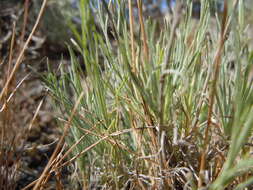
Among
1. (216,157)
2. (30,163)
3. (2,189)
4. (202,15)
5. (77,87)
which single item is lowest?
(30,163)

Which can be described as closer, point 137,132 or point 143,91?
point 143,91

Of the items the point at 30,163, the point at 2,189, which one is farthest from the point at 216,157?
the point at 30,163

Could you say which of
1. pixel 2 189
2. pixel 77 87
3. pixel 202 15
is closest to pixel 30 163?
pixel 2 189

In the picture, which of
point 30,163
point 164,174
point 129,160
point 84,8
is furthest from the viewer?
point 30,163

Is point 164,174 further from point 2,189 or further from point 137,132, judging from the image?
point 2,189

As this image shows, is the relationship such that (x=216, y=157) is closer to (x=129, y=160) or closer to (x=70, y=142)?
(x=129, y=160)

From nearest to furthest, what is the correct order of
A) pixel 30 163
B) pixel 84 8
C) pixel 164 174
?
pixel 84 8 → pixel 164 174 → pixel 30 163

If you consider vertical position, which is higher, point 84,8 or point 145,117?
point 84,8

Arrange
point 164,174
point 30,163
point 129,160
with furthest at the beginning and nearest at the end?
point 30,163 < point 129,160 < point 164,174

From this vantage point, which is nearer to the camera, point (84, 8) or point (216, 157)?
point (84, 8)
